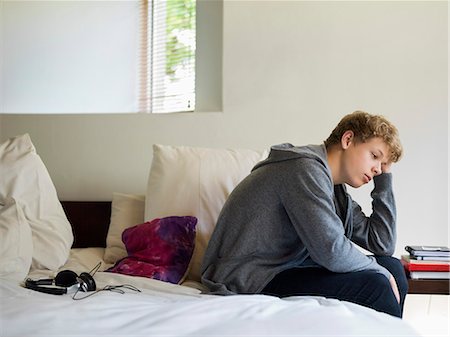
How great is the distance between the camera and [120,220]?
218 cm

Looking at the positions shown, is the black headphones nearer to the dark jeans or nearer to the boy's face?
the dark jeans

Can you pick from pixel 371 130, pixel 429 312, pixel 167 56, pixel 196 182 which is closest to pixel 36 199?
pixel 196 182

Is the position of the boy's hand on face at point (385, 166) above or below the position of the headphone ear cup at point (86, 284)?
above

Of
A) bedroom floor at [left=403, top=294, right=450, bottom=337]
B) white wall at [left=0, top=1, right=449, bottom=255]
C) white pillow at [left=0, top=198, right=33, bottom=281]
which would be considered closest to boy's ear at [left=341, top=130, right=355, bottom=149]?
white wall at [left=0, top=1, right=449, bottom=255]

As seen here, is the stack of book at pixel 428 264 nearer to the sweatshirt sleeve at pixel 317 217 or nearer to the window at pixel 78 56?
the sweatshirt sleeve at pixel 317 217

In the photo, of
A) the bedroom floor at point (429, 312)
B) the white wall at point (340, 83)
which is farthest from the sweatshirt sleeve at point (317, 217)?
the bedroom floor at point (429, 312)

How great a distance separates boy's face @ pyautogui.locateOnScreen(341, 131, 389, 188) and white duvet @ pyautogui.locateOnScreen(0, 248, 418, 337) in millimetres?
534

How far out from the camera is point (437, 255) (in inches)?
78.1

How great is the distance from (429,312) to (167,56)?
6.16ft

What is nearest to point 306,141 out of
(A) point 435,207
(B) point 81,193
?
(A) point 435,207

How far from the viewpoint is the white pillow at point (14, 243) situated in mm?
1658

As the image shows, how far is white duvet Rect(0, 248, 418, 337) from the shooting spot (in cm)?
101

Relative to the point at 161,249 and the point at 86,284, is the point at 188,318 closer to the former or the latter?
the point at 86,284

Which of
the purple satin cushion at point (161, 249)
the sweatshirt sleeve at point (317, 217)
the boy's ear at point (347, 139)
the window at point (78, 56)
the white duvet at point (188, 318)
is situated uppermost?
the window at point (78, 56)
